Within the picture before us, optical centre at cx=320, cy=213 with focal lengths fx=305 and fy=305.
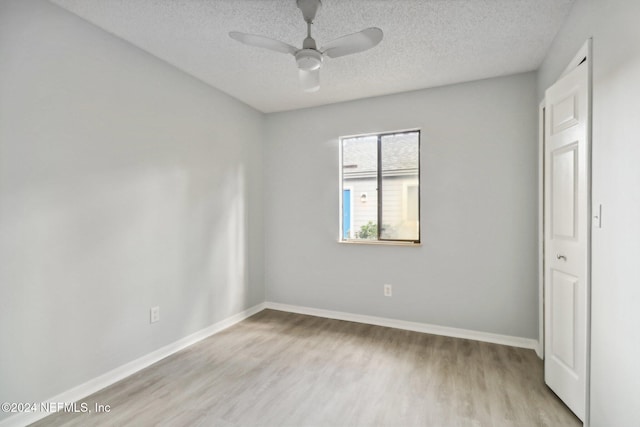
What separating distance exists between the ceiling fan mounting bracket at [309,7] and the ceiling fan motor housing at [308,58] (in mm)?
232

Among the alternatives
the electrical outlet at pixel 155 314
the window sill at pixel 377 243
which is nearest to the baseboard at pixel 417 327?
the window sill at pixel 377 243

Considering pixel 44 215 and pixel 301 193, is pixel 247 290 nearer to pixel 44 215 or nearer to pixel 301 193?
pixel 301 193

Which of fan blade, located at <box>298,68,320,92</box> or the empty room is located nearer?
the empty room

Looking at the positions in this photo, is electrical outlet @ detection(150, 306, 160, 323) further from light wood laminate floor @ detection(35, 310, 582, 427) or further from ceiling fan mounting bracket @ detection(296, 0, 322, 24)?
ceiling fan mounting bracket @ detection(296, 0, 322, 24)

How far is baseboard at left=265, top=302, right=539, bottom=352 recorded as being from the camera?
→ 2.91 m

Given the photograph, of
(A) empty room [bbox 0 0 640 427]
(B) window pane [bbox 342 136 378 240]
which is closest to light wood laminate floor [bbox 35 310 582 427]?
(A) empty room [bbox 0 0 640 427]

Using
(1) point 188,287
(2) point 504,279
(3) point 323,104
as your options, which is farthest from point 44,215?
(2) point 504,279

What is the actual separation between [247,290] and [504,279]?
2823 millimetres

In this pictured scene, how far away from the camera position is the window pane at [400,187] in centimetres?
350

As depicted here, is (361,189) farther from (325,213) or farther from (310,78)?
(310,78)

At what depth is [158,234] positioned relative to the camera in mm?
2639

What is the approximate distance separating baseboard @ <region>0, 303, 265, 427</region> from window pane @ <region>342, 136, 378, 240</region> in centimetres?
184

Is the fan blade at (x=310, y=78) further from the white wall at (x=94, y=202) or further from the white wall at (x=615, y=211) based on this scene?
the white wall at (x=615, y=211)

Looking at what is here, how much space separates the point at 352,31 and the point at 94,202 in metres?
2.22
